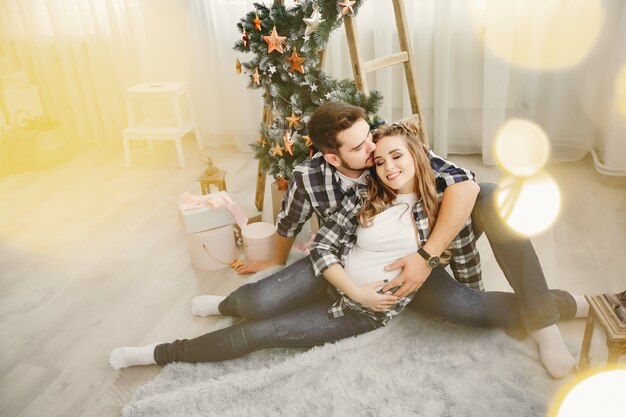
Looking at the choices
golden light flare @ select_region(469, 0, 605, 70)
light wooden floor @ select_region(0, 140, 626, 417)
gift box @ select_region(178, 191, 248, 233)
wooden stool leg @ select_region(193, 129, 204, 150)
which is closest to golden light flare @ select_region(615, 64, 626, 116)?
golden light flare @ select_region(469, 0, 605, 70)

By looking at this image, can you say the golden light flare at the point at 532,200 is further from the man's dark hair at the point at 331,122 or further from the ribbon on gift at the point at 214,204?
the ribbon on gift at the point at 214,204

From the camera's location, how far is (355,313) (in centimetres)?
164

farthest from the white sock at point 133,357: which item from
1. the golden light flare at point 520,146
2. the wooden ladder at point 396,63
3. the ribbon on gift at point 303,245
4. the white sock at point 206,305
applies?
the golden light flare at point 520,146

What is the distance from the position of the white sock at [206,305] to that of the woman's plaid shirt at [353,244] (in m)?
0.42

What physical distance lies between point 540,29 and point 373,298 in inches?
72.9

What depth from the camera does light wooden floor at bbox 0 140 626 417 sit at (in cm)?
167

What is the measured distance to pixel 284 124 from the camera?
2098 mm

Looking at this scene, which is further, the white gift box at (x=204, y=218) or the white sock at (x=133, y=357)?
the white gift box at (x=204, y=218)

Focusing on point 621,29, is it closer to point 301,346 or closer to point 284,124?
point 284,124

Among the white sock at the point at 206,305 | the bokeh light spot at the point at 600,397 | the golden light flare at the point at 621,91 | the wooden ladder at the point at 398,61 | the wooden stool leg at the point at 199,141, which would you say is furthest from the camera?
the wooden stool leg at the point at 199,141

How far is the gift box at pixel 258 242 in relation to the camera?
2.08 metres

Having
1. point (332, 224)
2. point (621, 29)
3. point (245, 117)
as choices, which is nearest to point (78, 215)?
point (245, 117)

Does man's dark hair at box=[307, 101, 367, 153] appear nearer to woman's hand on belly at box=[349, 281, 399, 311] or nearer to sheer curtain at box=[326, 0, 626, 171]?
woman's hand on belly at box=[349, 281, 399, 311]

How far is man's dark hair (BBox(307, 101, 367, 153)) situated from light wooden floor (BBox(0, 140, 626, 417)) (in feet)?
2.44
